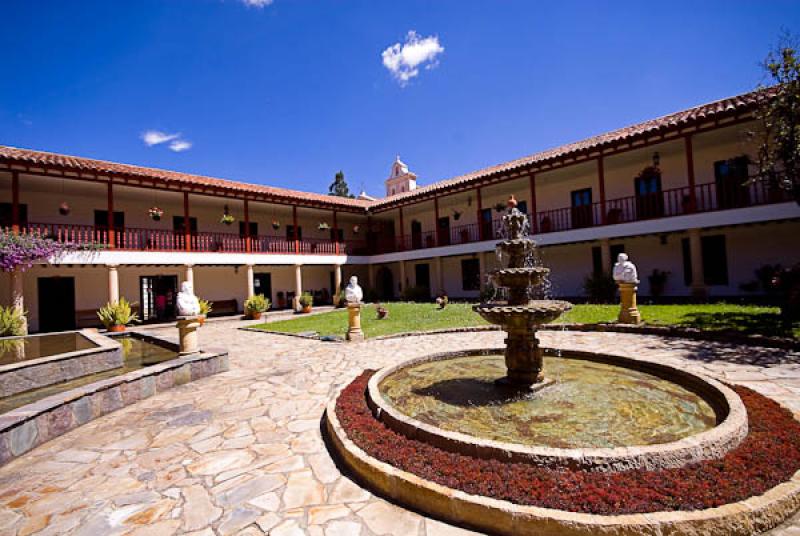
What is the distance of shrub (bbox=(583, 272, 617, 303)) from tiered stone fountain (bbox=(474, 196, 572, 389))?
9975mm

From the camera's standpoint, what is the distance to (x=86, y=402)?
181 inches

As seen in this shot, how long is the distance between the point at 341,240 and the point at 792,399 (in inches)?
839

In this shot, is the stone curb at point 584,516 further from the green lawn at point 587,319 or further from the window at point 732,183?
the window at point 732,183

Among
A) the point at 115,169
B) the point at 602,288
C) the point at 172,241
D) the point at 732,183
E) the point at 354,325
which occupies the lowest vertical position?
the point at 354,325

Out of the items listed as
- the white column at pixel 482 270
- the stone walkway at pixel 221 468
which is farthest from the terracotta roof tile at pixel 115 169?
the stone walkway at pixel 221 468

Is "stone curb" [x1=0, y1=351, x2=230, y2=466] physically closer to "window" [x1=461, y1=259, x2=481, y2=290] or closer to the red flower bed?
the red flower bed

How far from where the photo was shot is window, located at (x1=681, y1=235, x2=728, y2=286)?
13.3 metres

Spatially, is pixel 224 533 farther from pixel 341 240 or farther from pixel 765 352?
pixel 341 240

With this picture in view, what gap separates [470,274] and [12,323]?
17394 millimetres

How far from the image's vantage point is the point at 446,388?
5.13 meters

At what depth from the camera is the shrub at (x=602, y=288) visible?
13.3m

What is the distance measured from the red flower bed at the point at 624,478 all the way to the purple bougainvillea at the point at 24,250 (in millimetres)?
13443

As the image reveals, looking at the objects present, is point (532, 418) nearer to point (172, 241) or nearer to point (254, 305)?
point (254, 305)

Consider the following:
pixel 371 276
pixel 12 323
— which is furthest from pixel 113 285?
pixel 371 276
